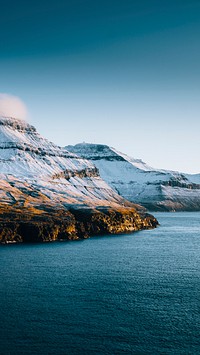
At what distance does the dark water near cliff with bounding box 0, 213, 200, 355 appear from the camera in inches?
2307

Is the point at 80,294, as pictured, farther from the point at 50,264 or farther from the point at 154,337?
the point at 50,264

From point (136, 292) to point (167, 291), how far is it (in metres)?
7.46

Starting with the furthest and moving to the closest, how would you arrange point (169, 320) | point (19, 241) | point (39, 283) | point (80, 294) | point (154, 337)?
point (19, 241) → point (39, 283) → point (80, 294) → point (169, 320) → point (154, 337)

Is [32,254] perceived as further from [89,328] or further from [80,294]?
[89,328]

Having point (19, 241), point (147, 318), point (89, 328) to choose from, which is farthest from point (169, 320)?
point (19, 241)

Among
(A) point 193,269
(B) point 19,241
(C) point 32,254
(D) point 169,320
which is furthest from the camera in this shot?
(B) point 19,241

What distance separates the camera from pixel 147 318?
225 ft

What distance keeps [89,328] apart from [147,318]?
11575 mm

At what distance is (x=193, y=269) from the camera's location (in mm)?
111812

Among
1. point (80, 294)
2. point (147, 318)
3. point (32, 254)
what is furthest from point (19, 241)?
point (147, 318)

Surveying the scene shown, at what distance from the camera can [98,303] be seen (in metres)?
77.4

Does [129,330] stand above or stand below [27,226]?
below

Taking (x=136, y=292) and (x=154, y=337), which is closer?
(x=154, y=337)

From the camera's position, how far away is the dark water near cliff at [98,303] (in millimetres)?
58594
